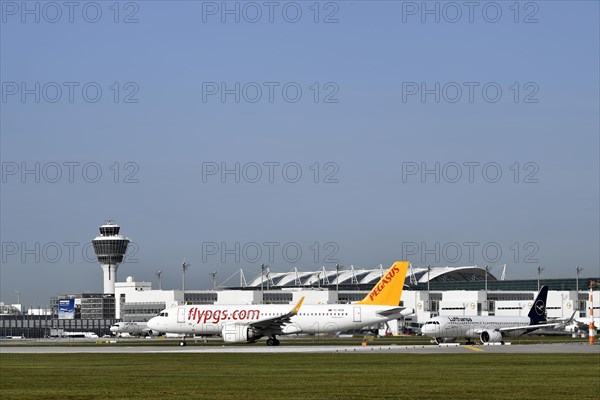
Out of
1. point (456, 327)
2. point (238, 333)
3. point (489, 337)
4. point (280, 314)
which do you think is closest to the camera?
Result: point (238, 333)

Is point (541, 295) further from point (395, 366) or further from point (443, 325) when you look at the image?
point (395, 366)

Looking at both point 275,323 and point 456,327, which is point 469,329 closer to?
point 456,327

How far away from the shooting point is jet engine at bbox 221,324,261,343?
109m

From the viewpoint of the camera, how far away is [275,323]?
109 metres

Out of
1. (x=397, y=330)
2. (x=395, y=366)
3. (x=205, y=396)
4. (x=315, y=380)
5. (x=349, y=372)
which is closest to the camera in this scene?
(x=205, y=396)

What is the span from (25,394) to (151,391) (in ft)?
16.8

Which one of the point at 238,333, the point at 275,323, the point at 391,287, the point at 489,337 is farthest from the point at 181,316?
the point at 489,337

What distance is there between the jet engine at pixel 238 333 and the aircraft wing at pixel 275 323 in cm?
68

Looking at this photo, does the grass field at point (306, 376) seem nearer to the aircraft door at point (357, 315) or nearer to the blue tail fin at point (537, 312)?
the aircraft door at point (357, 315)

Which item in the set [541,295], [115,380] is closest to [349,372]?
[115,380]

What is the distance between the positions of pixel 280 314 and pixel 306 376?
191 ft

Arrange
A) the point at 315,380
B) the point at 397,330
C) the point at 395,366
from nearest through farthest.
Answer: the point at 315,380 → the point at 395,366 → the point at 397,330

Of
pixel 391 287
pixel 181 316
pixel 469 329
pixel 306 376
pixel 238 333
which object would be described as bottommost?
pixel 469 329

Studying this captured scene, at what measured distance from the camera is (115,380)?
52375mm
